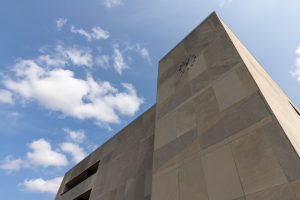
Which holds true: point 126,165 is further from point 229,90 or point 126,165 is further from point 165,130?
point 229,90

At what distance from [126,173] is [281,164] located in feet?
33.3

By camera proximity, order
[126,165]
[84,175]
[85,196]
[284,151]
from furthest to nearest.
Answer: [84,175] < [85,196] < [126,165] < [284,151]

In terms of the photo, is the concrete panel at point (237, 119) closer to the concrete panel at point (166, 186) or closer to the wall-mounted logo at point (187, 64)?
the concrete panel at point (166, 186)

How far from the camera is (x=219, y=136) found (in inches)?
291

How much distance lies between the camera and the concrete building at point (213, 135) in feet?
18.9

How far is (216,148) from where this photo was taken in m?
7.24

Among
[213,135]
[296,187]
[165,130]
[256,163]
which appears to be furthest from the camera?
[165,130]

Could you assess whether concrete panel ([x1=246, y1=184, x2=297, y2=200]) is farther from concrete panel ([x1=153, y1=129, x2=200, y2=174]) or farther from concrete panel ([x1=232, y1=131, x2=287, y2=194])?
concrete panel ([x1=153, y1=129, x2=200, y2=174])

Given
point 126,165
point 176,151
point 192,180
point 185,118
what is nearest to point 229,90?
point 185,118

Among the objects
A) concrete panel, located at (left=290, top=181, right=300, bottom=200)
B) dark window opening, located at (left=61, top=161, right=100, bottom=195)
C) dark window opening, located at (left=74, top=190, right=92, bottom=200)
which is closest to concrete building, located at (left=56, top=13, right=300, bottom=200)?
concrete panel, located at (left=290, top=181, right=300, bottom=200)

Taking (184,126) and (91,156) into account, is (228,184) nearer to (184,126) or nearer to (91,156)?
(184,126)

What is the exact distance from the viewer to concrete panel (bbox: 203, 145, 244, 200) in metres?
5.98

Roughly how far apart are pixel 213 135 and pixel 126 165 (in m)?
8.44

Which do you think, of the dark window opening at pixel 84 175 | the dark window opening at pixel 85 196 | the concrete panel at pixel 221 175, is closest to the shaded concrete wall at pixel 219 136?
the concrete panel at pixel 221 175
